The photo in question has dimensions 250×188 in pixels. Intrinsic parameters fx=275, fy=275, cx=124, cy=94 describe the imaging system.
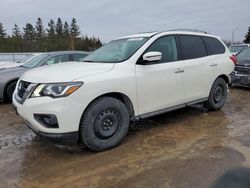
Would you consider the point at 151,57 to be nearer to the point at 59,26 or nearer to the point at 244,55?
the point at 244,55

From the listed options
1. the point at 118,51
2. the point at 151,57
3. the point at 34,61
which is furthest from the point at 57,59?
the point at 151,57

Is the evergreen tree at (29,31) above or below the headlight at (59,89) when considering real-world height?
above

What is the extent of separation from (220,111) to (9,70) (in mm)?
5654

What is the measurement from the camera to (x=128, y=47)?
4770 mm

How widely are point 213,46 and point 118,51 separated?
2394mm

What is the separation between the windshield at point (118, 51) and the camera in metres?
4.54

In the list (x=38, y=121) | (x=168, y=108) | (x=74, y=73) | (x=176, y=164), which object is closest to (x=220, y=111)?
(x=168, y=108)

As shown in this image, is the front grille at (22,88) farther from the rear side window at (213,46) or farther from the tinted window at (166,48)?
the rear side window at (213,46)

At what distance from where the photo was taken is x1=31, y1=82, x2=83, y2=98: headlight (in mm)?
3594

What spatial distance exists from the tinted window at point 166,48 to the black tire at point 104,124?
49.4 inches

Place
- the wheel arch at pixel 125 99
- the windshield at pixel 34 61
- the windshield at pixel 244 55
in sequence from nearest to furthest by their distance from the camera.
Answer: the wheel arch at pixel 125 99, the windshield at pixel 34 61, the windshield at pixel 244 55

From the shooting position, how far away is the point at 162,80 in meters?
4.66

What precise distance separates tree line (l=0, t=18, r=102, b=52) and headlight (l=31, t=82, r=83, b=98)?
27581 mm

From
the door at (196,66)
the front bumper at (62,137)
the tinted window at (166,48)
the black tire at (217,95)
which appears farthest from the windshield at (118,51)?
the black tire at (217,95)
